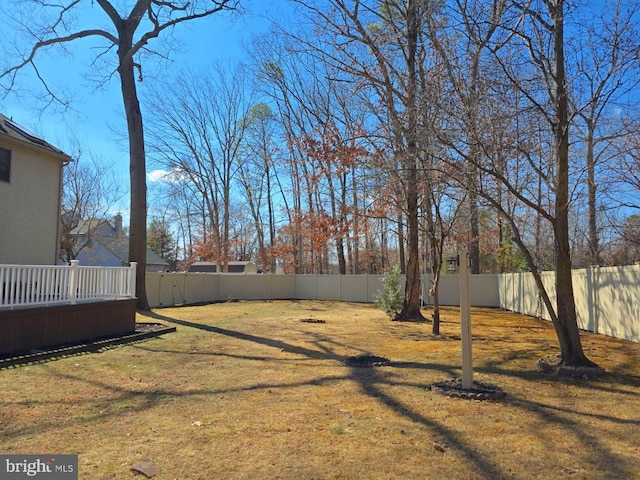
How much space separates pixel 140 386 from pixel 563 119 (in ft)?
23.2

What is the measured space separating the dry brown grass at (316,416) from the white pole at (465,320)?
457mm

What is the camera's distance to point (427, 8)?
816cm

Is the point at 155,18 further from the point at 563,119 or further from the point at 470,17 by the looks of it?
the point at 563,119

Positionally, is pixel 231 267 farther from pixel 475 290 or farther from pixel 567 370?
pixel 567 370

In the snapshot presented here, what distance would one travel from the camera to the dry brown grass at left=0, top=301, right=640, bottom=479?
322 centimetres

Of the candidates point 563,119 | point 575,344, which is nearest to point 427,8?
point 563,119

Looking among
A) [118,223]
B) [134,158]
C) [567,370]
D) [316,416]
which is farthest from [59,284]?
[118,223]

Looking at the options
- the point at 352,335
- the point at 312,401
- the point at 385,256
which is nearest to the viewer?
the point at 312,401

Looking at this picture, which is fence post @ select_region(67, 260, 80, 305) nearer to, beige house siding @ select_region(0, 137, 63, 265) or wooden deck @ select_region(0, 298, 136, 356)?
wooden deck @ select_region(0, 298, 136, 356)

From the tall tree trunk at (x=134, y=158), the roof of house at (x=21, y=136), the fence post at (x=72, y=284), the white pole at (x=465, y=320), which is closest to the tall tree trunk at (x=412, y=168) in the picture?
the white pole at (x=465, y=320)

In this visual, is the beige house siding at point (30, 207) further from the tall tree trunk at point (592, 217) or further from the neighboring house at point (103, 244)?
the tall tree trunk at point (592, 217)

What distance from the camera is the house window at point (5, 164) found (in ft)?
41.5

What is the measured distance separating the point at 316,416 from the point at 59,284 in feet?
20.5

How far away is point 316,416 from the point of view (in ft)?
14.5
